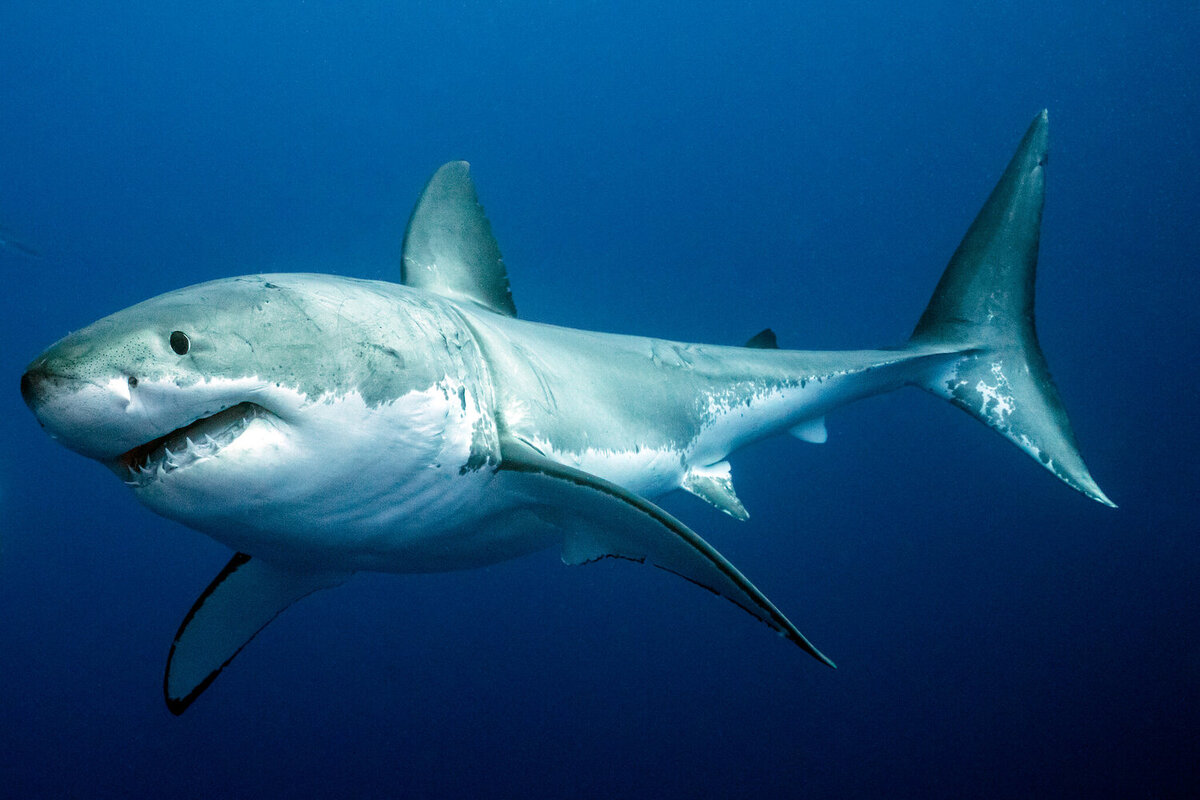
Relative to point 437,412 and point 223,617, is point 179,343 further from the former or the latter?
point 223,617

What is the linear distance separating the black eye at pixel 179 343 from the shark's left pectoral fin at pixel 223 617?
187 cm

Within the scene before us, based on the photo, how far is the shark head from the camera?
1.15 meters

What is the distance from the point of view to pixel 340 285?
6.08 ft

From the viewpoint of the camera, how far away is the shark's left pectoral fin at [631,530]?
181 cm

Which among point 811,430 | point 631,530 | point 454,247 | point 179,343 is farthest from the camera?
point 811,430

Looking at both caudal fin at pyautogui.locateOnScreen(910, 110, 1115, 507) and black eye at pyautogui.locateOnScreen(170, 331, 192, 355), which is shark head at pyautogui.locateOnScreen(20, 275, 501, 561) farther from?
caudal fin at pyautogui.locateOnScreen(910, 110, 1115, 507)

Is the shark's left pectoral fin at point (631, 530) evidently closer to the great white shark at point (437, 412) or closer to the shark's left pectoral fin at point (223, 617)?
the great white shark at point (437, 412)

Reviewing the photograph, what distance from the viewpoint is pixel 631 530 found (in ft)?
6.71

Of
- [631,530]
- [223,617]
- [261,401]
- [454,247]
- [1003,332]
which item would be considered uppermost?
[1003,332]

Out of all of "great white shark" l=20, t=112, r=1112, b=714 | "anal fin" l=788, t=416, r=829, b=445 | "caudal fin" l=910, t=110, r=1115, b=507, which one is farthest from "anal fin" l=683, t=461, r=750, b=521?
"caudal fin" l=910, t=110, r=1115, b=507

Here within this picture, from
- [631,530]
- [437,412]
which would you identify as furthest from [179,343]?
[631,530]

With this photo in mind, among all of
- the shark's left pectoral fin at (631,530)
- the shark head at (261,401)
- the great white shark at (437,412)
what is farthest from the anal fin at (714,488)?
the shark head at (261,401)

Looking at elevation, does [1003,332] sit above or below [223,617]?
above

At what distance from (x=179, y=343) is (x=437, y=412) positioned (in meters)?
0.70
